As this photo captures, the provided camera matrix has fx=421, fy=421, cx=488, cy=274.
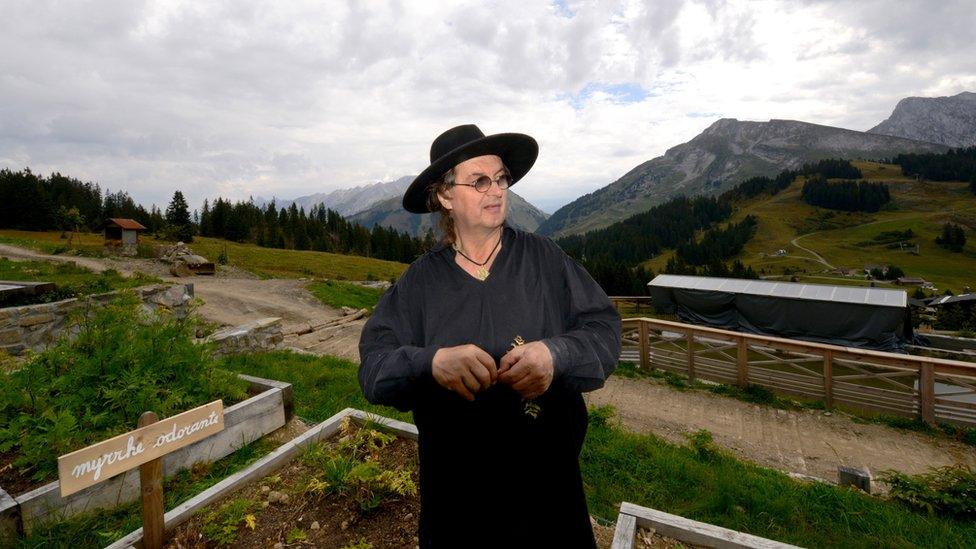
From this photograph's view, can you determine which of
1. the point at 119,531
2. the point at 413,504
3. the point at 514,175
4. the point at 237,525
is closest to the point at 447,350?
Answer: the point at 514,175

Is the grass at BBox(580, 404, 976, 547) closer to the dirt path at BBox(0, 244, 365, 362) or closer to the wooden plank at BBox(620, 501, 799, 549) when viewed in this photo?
the wooden plank at BBox(620, 501, 799, 549)

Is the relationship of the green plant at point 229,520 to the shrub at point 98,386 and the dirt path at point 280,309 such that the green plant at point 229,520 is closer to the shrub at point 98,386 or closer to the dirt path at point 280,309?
the shrub at point 98,386

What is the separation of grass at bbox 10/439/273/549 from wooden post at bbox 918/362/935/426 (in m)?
12.2

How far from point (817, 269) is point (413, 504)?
367ft

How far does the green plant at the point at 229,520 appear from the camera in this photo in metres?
3.22

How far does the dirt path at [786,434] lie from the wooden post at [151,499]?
23.7 ft

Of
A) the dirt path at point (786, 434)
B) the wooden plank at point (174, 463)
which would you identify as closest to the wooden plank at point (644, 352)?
the dirt path at point (786, 434)

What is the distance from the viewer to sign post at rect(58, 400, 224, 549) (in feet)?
8.57

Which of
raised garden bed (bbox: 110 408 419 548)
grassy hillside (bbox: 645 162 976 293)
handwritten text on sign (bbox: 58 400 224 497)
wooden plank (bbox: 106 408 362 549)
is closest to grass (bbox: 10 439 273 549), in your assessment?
wooden plank (bbox: 106 408 362 549)

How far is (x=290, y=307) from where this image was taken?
688 inches

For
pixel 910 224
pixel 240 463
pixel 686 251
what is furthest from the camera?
pixel 686 251

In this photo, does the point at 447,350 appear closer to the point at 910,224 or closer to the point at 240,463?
the point at 240,463

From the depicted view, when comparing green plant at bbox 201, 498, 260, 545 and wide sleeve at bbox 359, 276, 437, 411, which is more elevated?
wide sleeve at bbox 359, 276, 437, 411

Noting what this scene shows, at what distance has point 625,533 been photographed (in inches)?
127
